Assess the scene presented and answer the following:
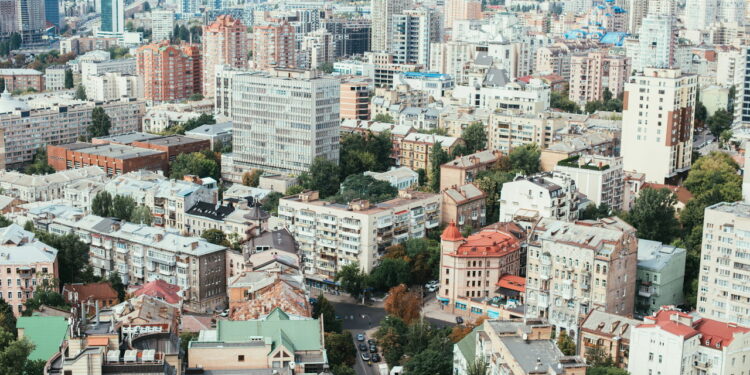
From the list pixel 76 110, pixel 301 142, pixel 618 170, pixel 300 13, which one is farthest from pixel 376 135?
pixel 300 13

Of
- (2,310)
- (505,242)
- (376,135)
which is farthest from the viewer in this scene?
(376,135)

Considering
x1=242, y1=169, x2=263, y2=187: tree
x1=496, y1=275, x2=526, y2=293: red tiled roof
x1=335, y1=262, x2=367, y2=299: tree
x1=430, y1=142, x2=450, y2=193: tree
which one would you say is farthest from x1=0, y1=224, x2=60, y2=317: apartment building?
x1=430, y1=142, x2=450, y2=193: tree

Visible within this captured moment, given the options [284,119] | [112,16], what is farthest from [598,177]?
[112,16]

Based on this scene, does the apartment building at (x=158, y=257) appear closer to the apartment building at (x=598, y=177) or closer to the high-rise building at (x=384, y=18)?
the apartment building at (x=598, y=177)

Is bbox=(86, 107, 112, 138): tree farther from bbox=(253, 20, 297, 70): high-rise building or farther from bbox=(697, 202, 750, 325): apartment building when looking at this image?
bbox=(697, 202, 750, 325): apartment building

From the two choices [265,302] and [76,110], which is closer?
[265,302]

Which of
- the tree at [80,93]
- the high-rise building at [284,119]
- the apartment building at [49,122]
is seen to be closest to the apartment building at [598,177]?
the high-rise building at [284,119]

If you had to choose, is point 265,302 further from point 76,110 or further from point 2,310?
point 76,110
